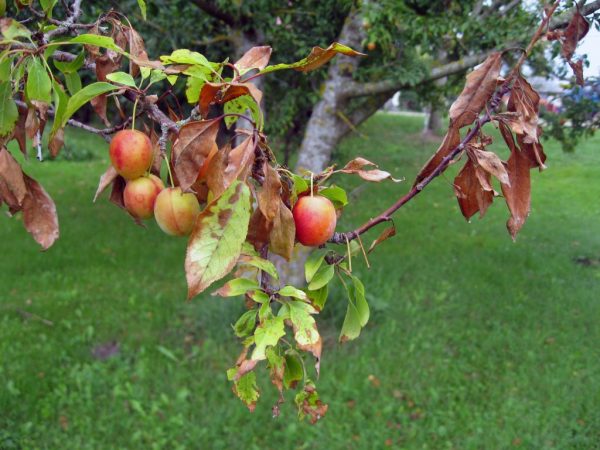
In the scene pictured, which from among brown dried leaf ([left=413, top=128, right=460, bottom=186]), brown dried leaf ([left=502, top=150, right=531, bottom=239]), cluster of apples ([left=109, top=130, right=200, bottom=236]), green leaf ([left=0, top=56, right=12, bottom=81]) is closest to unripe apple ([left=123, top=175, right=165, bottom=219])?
cluster of apples ([left=109, top=130, right=200, bottom=236])

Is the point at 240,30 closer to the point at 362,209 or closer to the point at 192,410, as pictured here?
the point at 192,410

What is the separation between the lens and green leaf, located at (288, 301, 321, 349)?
75cm

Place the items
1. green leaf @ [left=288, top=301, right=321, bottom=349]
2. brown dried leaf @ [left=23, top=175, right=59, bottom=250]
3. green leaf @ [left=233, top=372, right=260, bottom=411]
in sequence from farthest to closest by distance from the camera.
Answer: brown dried leaf @ [left=23, top=175, right=59, bottom=250] < green leaf @ [left=233, top=372, right=260, bottom=411] < green leaf @ [left=288, top=301, right=321, bottom=349]

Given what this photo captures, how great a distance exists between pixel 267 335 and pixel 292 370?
0.54 feet

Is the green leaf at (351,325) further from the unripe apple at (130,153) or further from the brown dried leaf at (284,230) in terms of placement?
the unripe apple at (130,153)

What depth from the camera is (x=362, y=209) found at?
790cm

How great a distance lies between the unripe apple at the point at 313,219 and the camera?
2.54 feet

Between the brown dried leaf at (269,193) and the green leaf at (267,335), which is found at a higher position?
the brown dried leaf at (269,193)

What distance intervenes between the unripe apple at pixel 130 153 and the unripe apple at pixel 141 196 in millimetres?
15

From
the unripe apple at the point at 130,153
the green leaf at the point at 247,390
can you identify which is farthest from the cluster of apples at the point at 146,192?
the green leaf at the point at 247,390

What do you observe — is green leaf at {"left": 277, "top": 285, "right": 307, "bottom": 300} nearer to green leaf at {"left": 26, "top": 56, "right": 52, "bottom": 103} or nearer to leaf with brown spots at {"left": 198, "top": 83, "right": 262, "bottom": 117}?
leaf with brown spots at {"left": 198, "top": 83, "right": 262, "bottom": 117}

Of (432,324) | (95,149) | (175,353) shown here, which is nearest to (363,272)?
(432,324)

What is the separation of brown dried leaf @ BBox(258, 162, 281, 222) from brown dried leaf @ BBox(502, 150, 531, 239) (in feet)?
1.15

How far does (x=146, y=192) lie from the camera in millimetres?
829
